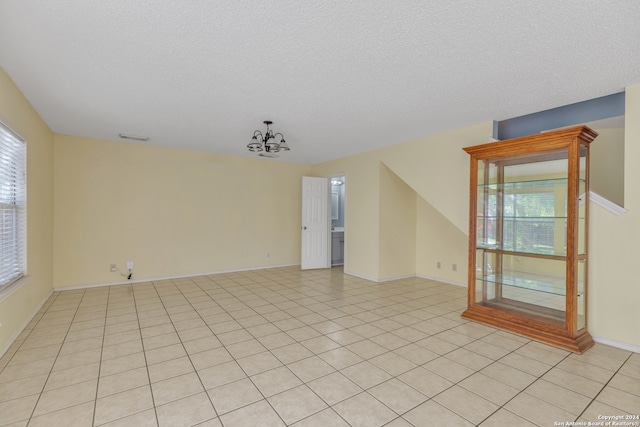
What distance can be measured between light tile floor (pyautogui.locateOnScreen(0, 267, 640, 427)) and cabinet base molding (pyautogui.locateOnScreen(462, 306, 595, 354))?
9 cm

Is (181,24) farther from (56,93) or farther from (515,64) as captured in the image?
(515,64)

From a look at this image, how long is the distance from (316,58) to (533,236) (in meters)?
2.92

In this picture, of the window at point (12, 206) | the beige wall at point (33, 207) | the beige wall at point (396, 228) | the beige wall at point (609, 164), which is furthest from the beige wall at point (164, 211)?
the beige wall at point (609, 164)

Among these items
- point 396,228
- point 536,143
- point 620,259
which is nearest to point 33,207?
point 396,228

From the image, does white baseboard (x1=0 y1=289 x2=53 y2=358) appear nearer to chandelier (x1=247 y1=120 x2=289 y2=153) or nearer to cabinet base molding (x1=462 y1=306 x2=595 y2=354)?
chandelier (x1=247 y1=120 x2=289 y2=153)

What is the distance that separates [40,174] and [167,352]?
10.2 feet

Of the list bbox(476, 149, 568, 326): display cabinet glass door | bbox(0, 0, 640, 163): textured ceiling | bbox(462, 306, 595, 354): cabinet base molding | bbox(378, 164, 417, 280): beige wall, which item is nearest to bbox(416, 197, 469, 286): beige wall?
bbox(378, 164, 417, 280): beige wall

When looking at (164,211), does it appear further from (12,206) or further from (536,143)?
(536,143)

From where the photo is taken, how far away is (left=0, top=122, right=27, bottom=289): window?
2.73m

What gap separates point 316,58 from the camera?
229 centimetres

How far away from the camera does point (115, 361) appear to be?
8.06 feet

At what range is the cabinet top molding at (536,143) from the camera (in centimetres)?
277

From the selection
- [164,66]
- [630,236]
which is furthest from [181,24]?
[630,236]

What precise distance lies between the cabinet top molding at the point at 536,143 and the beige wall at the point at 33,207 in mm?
4681
